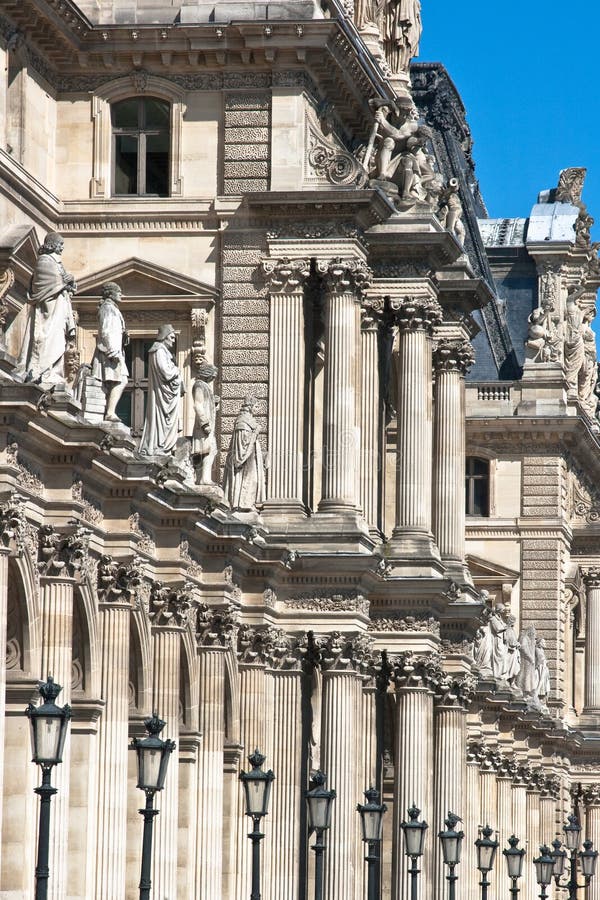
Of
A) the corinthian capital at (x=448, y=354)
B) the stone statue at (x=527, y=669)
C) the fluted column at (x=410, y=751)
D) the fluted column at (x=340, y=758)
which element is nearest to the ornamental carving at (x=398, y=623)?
the fluted column at (x=410, y=751)

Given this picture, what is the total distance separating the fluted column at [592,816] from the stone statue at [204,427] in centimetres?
4901

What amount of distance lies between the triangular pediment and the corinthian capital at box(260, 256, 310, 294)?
1.25 m

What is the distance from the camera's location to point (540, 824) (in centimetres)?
9638

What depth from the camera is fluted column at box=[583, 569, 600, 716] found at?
103 m

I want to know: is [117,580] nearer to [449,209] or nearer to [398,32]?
[449,209]

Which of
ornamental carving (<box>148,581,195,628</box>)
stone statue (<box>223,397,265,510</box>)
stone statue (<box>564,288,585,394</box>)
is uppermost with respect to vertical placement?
stone statue (<box>564,288,585,394</box>)

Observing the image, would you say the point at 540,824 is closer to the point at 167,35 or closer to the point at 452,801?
the point at 452,801

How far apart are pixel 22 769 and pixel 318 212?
21.0 meters

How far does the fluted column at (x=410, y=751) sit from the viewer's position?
66875 millimetres

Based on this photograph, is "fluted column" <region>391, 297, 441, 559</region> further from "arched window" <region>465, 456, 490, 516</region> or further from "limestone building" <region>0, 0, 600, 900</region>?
"arched window" <region>465, 456, 490, 516</region>

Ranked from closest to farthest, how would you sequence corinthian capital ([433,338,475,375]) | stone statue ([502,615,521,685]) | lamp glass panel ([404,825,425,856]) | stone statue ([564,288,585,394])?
lamp glass panel ([404,825,425,856]) < corinthian capital ([433,338,475,375]) < stone statue ([502,615,521,685]) < stone statue ([564,288,585,394])

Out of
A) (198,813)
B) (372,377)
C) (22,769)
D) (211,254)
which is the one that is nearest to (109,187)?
(211,254)

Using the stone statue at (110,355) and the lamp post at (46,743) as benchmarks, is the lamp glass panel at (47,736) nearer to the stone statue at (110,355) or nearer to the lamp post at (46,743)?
the lamp post at (46,743)

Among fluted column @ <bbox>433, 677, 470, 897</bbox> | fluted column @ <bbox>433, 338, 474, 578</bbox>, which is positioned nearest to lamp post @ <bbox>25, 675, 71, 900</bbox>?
fluted column @ <bbox>433, 677, 470, 897</bbox>
